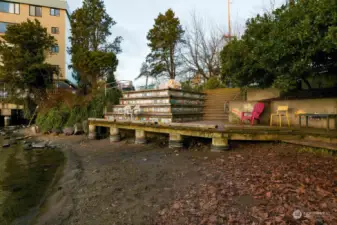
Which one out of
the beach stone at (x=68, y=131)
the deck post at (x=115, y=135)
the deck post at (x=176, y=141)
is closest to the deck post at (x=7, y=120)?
the beach stone at (x=68, y=131)

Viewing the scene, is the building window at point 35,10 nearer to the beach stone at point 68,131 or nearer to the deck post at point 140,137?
the beach stone at point 68,131

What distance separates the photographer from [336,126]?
6.17 meters

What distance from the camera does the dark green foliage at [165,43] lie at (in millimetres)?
21734

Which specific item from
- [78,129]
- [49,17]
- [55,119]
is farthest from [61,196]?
[49,17]

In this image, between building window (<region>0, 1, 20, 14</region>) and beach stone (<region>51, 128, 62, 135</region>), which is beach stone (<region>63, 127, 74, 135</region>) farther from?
building window (<region>0, 1, 20, 14</region>)

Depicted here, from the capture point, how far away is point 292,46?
5.70m

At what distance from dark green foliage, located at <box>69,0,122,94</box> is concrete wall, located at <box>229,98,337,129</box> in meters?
13.0

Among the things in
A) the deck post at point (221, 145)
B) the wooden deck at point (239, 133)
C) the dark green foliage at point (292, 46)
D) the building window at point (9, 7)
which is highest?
the building window at point (9, 7)

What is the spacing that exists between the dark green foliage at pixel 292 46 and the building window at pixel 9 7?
30.0 meters

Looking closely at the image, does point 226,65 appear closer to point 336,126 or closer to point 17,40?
point 336,126

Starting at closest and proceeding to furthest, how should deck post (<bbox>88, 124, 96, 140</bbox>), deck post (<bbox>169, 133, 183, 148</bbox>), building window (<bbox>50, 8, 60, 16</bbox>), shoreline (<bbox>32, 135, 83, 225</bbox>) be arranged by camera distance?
shoreline (<bbox>32, 135, 83, 225</bbox>) → deck post (<bbox>169, 133, 183, 148</bbox>) → deck post (<bbox>88, 124, 96, 140</bbox>) → building window (<bbox>50, 8, 60, 16</bbox>)

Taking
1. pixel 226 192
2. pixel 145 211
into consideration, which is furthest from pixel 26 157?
pixel 226 192

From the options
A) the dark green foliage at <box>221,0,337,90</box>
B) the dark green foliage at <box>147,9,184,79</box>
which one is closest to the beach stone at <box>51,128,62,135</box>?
the dark green foliage at <box>147,9,184,79</box>

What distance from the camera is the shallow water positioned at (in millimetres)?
4223
